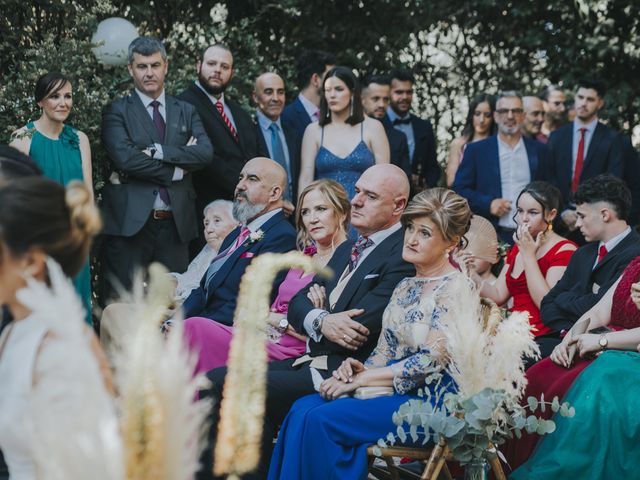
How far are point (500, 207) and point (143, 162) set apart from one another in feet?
8.20

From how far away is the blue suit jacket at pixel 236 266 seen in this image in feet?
18.5

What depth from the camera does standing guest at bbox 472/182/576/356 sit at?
19.2ft

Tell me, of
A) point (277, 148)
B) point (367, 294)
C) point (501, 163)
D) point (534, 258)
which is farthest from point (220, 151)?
point (367, 294)

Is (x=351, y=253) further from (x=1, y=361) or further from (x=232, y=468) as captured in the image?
(x=232, y=468)

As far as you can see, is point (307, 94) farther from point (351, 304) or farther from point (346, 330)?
point (346, 330)

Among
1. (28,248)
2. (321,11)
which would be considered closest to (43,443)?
(28,248)

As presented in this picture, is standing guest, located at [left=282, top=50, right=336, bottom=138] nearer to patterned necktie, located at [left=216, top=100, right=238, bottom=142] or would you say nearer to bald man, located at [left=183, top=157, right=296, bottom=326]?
patterned necktie, located at [left=216, top=100, right=238, bottom=142]

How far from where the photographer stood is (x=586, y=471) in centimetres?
439

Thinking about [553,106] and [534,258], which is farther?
[553,106]

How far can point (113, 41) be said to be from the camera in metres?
8.04

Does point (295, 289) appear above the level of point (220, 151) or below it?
below

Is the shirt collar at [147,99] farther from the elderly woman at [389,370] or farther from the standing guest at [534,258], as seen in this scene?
the elderly woman at [389,370]

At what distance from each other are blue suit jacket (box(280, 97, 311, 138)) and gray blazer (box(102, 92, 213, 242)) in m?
1.10

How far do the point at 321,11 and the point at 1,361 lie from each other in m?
9.06
